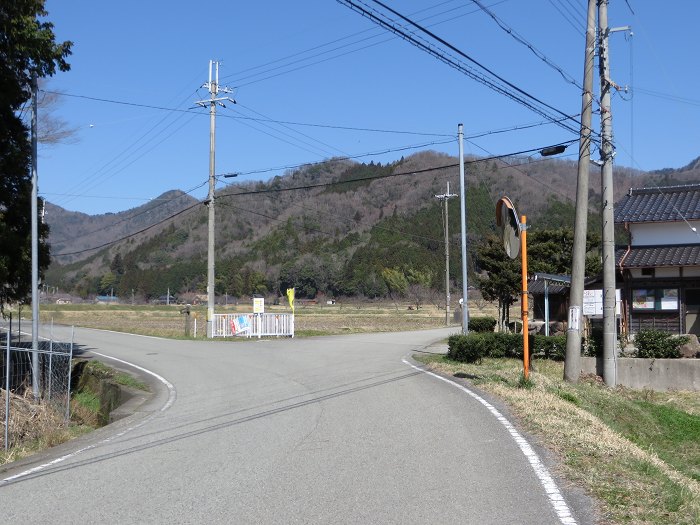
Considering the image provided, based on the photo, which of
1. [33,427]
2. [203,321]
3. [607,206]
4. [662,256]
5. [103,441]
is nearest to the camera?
[103,441]

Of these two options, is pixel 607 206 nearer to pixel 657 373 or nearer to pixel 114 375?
pixel 657 373

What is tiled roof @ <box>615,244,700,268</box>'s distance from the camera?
23312 millimetres

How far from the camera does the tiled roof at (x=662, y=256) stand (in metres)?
23.3

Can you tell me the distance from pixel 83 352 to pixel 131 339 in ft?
21.5

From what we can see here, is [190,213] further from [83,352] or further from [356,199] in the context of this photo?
[83,352]

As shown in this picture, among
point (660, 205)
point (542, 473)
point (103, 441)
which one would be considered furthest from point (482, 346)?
point (542, 473)

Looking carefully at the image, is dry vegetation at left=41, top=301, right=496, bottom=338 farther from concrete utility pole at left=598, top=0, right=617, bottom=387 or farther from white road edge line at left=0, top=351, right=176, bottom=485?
concrete utility pole at left=598, top=0, right=617, bottom=387

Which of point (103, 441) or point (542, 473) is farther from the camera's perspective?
point (103, 441)

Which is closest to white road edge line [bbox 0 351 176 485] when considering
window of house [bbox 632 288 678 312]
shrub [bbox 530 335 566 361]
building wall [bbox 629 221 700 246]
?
shrub [bbox 530 335 566 361]

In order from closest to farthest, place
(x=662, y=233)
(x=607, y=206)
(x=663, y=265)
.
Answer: (x=607, y=206), (x=663, y=265), (x=662, y=233)

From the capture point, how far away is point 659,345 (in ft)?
60.4

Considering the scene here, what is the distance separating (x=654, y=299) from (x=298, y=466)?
68.2 feet

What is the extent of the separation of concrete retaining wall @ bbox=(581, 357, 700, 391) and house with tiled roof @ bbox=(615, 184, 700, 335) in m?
6.37

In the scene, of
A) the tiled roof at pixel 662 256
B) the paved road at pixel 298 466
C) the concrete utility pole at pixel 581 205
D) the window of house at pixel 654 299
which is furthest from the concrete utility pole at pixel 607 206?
the window of house at pixel 654 299
